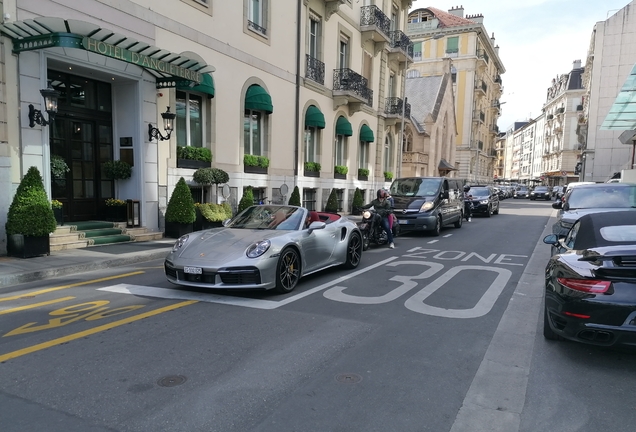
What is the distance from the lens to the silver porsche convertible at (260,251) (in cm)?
606

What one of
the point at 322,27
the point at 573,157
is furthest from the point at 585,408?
the point at 573,157

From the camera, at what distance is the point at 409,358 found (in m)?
4.25

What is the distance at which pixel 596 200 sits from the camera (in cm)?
976

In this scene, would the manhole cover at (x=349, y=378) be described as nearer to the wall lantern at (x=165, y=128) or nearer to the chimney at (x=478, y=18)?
the wall lantern at (x=165, y=128)

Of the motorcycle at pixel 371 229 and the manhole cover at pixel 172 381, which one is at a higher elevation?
the motorcycle at pixel 371 229

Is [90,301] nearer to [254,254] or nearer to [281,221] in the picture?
[254,254]

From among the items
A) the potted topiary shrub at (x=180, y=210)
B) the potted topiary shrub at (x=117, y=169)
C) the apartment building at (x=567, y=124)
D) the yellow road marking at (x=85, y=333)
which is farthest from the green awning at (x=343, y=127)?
the apartment building at (x=567, y=124)

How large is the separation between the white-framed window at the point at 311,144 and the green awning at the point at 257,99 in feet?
15.5

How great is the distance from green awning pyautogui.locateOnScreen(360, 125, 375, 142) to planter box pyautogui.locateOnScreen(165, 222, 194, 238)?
49.9 ft

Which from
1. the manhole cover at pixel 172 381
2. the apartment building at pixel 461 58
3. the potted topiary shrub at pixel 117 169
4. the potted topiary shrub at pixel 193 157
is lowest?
the manhole cover at pixel 172 381

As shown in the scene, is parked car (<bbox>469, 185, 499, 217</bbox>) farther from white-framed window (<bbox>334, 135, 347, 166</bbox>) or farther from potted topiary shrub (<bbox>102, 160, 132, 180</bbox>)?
potted topiary shrub (<bbox>102, 160, 132, 180</bbox>)

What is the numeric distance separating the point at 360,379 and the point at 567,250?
290cm

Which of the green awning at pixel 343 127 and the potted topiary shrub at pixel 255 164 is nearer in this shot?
the potted topiary shrub at pixel 255 164

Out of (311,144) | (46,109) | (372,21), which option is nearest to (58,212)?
(46,109)
